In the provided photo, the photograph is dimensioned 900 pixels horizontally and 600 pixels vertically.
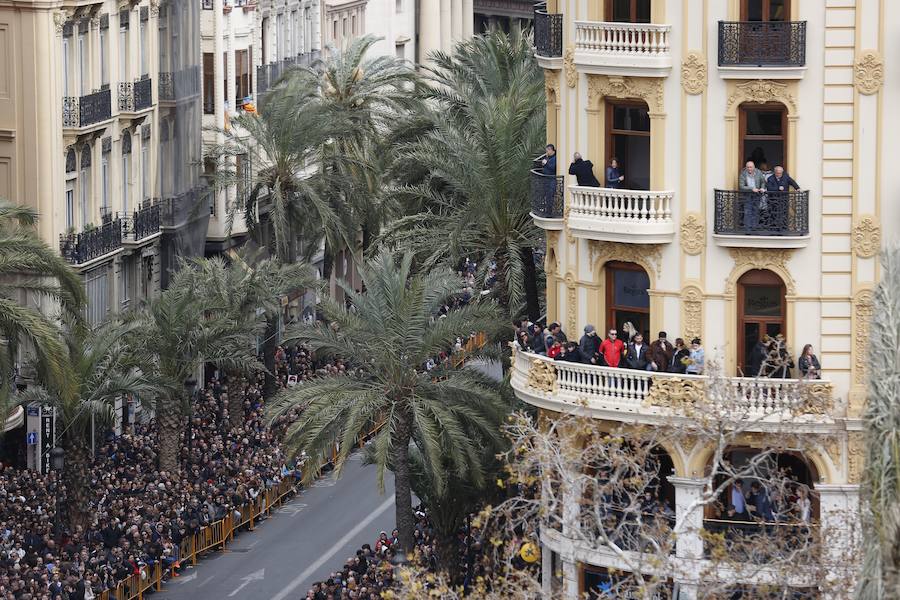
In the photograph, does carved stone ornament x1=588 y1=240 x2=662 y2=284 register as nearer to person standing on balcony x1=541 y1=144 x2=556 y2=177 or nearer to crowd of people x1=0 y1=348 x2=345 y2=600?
person standing on balcony x1=541 y1=144 x2=556 y2=177

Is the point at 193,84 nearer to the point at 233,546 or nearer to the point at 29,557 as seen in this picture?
the point at 233,546

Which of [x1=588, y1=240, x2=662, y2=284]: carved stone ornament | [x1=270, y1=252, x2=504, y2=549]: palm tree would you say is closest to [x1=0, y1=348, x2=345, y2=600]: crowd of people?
[x1=270, y1=252, x2=504, y2=549]: palm tree

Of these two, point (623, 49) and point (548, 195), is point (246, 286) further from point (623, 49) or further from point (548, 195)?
point (623, 49)

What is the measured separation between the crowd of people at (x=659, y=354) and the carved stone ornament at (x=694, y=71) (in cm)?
443

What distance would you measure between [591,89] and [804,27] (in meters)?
4.28

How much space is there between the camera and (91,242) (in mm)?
67375

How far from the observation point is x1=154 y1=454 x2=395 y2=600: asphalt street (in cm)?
5547

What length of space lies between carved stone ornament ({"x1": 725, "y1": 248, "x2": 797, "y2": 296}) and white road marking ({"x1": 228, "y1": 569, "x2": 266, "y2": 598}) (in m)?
16.0

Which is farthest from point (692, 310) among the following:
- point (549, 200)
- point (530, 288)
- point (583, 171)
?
point (530, 288)

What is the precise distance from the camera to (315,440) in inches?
1886

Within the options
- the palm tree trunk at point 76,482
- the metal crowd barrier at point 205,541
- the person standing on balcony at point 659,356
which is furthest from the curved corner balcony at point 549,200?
the palm tree trunk at point 76,482

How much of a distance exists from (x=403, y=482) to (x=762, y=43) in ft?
38.6

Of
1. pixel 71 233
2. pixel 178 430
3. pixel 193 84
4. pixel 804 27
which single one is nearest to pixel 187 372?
pixel 178 430

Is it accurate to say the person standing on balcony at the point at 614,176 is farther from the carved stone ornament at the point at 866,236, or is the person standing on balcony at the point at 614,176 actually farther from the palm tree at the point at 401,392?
the palm tree at the point at 401,392
